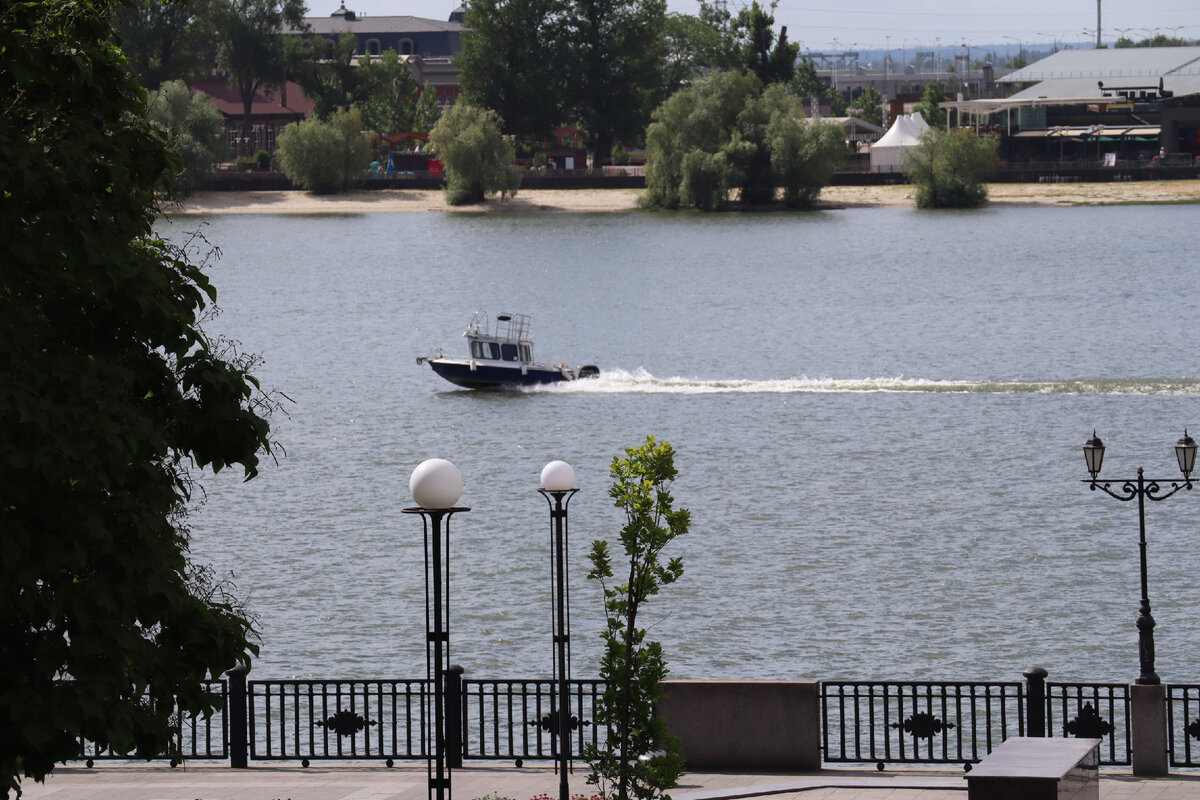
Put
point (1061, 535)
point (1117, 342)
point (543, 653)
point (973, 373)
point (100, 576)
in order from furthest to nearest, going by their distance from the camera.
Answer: point (1117, 342), point (973, 373), point (1061, 535), point (543, 653), point (100, 576)

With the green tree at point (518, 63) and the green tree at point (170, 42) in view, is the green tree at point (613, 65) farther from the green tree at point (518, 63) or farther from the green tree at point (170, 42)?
the green tree at point (170, 42)

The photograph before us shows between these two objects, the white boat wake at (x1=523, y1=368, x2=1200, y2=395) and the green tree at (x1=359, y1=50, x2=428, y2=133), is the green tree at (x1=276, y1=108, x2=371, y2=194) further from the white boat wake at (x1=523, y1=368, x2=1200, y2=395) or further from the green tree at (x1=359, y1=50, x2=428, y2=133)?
the white boat wake at (x1=523, y1=368, x2=1200, y2=395)

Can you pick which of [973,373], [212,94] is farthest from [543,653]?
[212,94]

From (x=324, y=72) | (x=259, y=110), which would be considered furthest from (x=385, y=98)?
(x=259, y=110)

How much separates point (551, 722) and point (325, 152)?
132m

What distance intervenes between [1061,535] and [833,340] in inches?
1435

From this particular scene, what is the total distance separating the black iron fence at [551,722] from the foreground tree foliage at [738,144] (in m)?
103

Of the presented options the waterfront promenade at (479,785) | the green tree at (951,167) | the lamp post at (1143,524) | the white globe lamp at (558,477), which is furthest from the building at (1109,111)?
the white globe lamp at (558,477)

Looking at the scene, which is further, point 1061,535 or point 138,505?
point 1061,535

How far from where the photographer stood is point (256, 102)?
7013 inches

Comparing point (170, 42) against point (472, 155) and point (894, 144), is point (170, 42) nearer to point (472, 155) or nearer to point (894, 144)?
point (472, 155)

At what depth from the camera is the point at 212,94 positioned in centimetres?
17688

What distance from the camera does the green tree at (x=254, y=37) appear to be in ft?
523

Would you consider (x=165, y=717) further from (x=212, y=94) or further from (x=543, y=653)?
(x=212, y=94)
